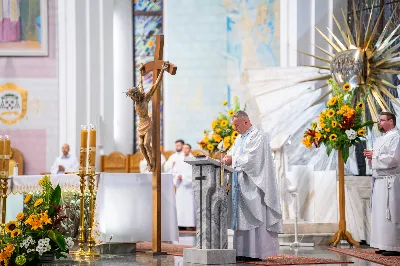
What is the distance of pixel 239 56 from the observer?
17453mm

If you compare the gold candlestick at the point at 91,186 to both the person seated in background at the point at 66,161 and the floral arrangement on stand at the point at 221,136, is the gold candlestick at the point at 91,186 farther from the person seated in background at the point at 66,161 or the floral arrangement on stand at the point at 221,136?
the person seated in background at the point at 66,161

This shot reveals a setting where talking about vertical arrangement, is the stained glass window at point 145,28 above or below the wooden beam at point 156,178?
above

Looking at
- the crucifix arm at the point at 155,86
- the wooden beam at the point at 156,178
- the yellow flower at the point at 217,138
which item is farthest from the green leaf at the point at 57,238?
the yellow flower at the point at 217,138

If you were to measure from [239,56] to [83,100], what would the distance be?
3.42 metres

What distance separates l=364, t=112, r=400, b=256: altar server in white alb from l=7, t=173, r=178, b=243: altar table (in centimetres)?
229

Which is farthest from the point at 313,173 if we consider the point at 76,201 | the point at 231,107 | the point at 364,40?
the point at 231,107

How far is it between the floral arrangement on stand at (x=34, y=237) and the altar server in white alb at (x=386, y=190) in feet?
11.7

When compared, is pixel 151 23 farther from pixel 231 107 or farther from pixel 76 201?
pixel 76 201

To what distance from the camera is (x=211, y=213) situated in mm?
7902

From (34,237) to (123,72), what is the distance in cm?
1060

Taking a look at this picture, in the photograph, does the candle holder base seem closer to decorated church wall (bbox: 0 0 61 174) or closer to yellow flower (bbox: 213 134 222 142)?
yellow flower (bbox: 213 134 222 142)

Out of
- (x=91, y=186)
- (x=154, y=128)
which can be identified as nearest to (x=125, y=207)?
(x=91, y=186)

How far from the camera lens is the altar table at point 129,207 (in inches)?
363

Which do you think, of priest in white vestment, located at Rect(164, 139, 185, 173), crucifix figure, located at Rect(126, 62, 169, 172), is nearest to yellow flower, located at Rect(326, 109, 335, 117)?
crucifix figure, located at Rect(126, 62, 169, 172)
